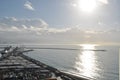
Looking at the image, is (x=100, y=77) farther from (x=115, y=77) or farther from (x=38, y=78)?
(x=38, y=78)

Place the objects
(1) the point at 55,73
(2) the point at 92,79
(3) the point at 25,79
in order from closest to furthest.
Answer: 1. (3) the point at 25,79
2. (2) the point at 92,79
3. (1) the point at 55,73

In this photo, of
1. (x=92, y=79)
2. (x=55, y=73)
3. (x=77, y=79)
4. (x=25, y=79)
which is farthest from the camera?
(x=55, y=73)

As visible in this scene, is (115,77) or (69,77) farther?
(115,77)

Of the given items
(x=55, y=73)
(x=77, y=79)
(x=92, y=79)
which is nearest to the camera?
(x=77, y=79)

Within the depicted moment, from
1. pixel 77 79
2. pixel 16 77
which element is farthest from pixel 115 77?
pixel 16 77

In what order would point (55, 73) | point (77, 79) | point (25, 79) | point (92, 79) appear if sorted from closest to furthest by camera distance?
point (25, 79), point (77, 79), point (92, 79), point (55, 73)

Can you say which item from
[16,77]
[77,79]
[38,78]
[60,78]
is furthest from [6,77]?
[77,79]

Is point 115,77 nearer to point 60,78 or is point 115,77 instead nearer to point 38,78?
point 60,78
